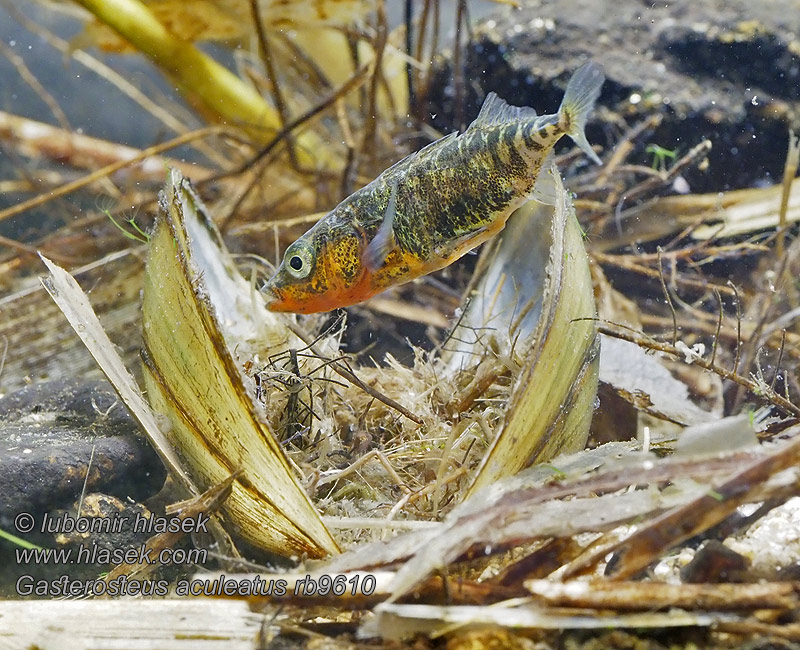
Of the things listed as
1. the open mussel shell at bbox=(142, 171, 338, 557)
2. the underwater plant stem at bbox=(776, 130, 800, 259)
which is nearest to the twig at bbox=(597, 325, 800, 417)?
the open mussel shell at bbox=(142, 171, 338, 557)

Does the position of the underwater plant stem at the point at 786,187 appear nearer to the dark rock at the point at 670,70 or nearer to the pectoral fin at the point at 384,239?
→ the dark rock at the point at 670,70

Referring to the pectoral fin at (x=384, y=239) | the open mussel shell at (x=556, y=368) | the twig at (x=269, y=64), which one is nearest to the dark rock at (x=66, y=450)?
the pectoral fin at (x=384, y=239)

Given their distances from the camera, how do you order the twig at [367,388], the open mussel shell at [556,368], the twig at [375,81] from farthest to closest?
the twig at [375,81]
the twig at [367,388]
the open mussel shell at [556,368]

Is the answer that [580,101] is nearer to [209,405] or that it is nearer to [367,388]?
[367,388]

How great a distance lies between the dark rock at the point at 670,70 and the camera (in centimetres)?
421

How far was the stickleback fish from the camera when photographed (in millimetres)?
1656

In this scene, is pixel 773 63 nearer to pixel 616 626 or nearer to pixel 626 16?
pixel 626 16

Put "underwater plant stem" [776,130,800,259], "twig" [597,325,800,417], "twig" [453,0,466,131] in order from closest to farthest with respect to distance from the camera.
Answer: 1. "twig" [597,325,800,417]
2. "underwater plant stem" [776,130,800,259]
3. "twig" [453,0,466,131]

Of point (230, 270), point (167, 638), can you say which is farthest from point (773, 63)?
point (167, 638)

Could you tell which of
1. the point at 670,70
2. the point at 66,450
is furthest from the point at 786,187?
the point at 66,450

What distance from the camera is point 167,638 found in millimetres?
1362

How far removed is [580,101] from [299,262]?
3.10 feet

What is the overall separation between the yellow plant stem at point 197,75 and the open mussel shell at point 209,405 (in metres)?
2.72

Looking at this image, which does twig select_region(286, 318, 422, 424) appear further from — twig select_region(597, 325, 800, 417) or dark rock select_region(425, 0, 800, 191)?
dark rock select_region(425, 0, 800, 191)
